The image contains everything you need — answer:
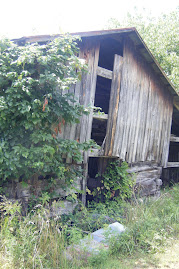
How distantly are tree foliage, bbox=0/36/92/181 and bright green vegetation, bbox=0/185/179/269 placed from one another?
0.86 m

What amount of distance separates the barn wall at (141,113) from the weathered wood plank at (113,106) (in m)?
0.19

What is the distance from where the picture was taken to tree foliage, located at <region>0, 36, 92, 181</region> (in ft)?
14.9

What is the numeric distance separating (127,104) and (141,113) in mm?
879

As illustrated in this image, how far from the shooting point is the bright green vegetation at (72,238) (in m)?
3.85

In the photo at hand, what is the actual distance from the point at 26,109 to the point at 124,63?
418cm

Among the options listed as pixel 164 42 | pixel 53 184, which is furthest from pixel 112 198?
pixel 164 42

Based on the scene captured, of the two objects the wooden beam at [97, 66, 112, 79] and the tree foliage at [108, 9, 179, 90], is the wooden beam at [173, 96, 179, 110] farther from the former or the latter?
the tree foliage at [108, 9, 179, 90]

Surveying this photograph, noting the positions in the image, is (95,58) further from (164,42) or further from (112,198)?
(164,42)

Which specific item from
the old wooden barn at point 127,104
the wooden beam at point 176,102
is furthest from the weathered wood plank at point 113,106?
the wooden beam at point 176,102

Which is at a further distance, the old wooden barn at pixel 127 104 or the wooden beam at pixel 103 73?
the wooden beam at pixel 103 73

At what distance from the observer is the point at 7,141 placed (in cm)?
482

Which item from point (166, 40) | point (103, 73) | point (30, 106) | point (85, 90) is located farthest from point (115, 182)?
point (166, 40)

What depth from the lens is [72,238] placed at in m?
4.36

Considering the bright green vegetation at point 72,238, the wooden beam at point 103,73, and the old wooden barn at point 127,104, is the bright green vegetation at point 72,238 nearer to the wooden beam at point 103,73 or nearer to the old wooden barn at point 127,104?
the old wooden barn at point 127,104
